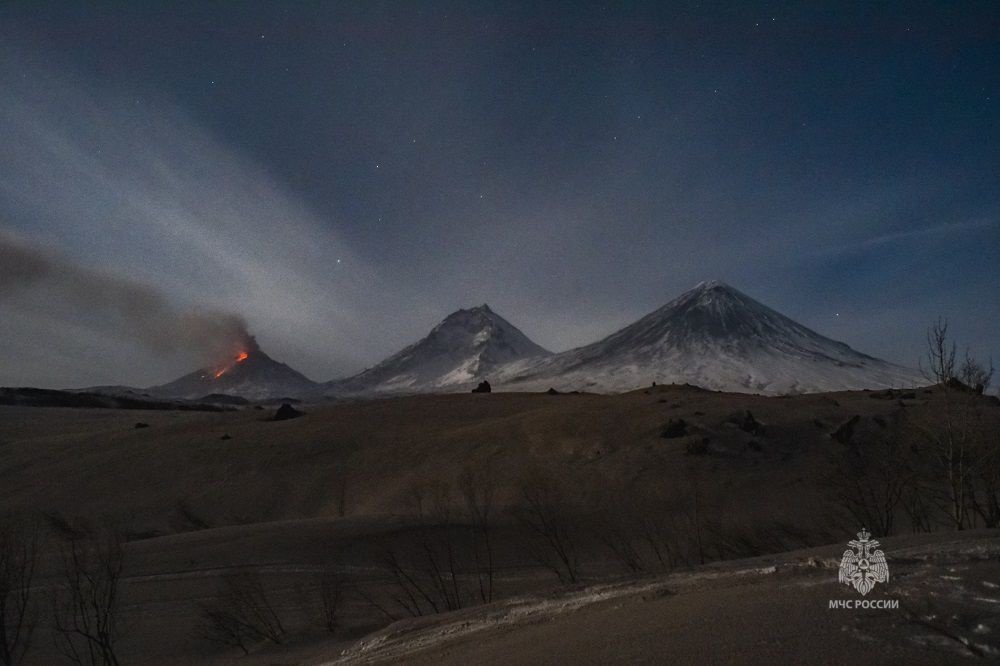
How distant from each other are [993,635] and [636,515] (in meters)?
16.5

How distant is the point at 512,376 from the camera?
118 metres

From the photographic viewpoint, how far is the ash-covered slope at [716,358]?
7881 centimetres

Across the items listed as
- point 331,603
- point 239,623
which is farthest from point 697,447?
point 239,623

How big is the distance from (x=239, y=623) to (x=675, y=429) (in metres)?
19.2

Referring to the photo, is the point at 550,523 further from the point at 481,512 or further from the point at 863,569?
the point at 863,569

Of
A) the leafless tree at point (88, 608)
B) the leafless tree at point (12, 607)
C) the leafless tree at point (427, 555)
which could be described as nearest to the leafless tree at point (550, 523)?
the leafless tree at point (427, 555)

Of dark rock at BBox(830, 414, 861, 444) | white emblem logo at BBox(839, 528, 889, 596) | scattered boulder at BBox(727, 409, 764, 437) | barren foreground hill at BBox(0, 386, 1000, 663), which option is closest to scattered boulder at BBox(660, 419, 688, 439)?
barren foreground hill at BBox(0, 386, 1000, 663)

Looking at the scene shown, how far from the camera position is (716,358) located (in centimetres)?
9019

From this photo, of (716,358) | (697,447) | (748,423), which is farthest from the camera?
(716,358)

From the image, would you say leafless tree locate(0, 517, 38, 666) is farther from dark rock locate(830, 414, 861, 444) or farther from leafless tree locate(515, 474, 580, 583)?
dark rock locate(830, 414, 861, 444)

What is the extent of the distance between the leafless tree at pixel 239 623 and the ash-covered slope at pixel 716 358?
70.4 meters

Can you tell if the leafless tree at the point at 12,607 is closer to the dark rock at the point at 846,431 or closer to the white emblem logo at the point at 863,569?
the white emblem logo at the point at 863,569

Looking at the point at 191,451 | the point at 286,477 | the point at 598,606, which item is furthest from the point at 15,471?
the point at 598,606

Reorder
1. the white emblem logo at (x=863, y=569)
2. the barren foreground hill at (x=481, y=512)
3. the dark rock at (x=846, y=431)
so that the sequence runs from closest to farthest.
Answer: the white emblem logo at (x=863, y=569) < the barren foreground hill at (x=481, y=512) < the dark rock at (x=846, y=431)
